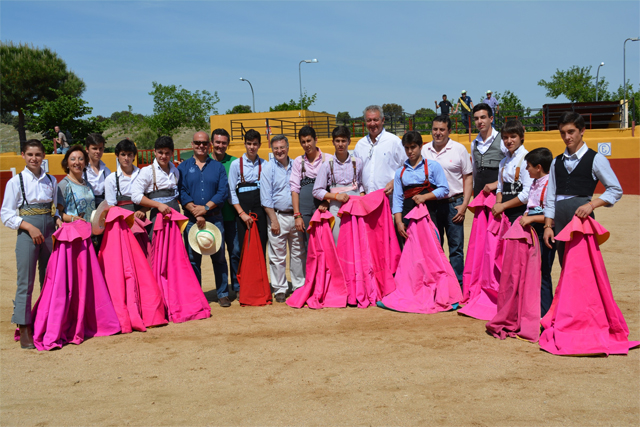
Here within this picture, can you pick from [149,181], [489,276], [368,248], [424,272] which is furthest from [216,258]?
[489,276]

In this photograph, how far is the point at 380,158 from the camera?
224 inches

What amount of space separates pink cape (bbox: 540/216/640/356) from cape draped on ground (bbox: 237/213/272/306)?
2.93m

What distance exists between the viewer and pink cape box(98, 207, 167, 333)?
5.07 m

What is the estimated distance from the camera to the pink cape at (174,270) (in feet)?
17.6

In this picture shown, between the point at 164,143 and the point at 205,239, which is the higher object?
the point at 164,143

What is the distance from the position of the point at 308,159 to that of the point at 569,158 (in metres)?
2.66

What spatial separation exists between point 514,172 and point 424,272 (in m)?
1.33

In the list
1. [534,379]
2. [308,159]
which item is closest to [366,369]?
[534,379]

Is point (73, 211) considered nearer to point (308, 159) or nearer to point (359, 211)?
point (308, 159)

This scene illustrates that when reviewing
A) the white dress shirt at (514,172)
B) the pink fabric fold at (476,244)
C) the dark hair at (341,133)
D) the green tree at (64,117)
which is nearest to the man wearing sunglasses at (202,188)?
the dark hair at (341,133)

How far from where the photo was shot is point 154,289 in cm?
525

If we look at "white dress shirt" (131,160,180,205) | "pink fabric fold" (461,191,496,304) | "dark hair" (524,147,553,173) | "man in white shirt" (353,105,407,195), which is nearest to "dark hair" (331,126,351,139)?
"man in white shirt" (353,105,407,195)

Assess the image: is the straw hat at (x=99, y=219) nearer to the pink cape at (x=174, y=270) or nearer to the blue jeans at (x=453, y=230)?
the pink cape at (x=174, y=270)

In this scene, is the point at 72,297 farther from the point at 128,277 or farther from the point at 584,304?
the point at 584,304
